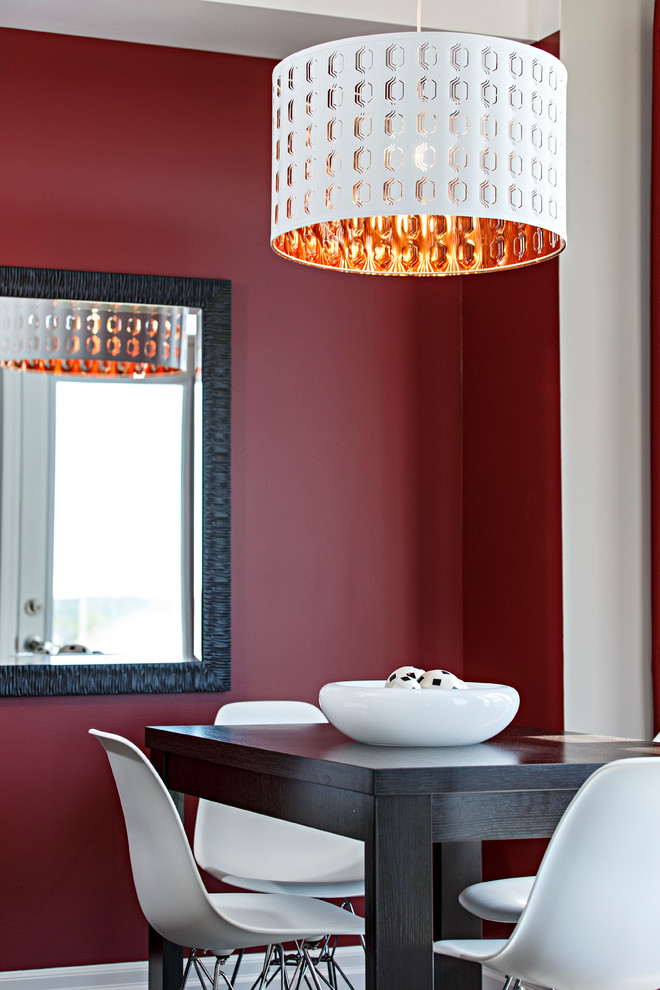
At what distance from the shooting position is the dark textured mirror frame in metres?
3.57

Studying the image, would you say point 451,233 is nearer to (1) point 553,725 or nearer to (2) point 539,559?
(2) point 539,559

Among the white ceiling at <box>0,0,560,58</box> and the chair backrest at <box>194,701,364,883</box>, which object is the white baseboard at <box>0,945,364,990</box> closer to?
the chair backrest at <box>194,701,364,883</box>

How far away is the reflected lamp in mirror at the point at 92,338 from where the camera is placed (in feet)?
11.8

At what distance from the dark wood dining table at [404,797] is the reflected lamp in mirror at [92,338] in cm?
148

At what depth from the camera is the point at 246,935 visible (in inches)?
93.6

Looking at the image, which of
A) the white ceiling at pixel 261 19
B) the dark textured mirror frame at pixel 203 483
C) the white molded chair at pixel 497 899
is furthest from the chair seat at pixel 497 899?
the white ceiling at pixel 261 19

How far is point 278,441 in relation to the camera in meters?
3.85

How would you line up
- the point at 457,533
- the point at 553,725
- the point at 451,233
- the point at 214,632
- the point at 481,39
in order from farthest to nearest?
the point at 457,533 < the point at 214,632 < the point at 553,725 < the point at 451,233 < the point at 481,39

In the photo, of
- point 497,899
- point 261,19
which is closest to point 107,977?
point 497,899

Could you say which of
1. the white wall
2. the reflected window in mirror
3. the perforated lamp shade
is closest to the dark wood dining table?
the white wall

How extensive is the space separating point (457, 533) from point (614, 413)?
2.63 feet

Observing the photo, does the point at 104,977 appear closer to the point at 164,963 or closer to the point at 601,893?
the point at 164,963

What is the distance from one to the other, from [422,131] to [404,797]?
119 centimetres

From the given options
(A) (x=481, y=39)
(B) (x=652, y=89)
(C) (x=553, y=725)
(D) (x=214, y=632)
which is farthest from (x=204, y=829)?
(B) (x=652, y=89)
